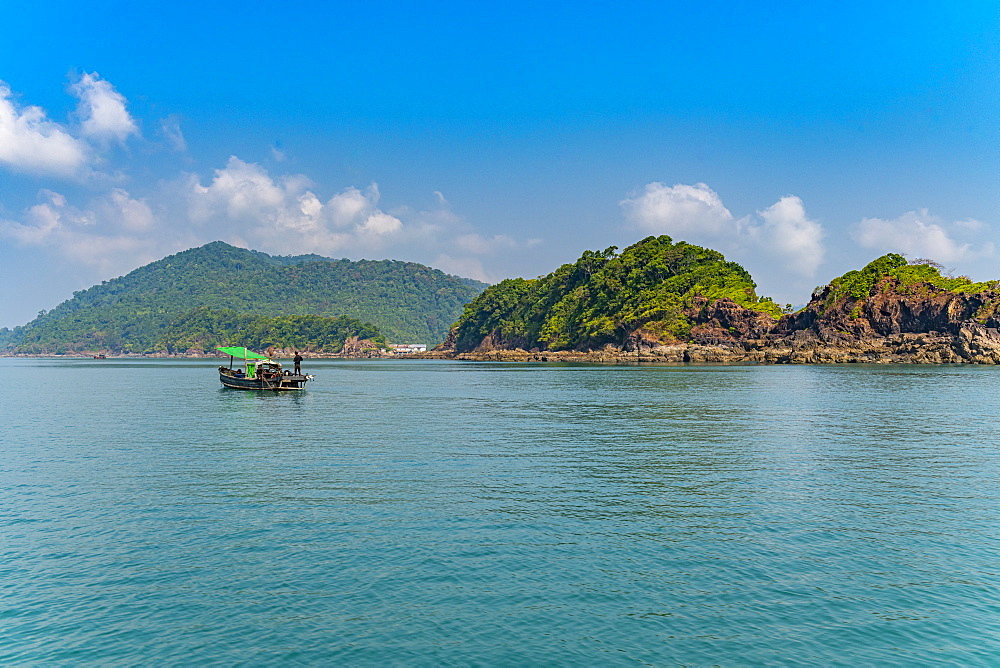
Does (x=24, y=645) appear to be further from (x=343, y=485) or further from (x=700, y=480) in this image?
(x=700, y=480)

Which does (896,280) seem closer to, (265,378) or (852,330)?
(852,330)

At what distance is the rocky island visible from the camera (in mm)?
135125

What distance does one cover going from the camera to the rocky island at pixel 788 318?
A: 443 feet

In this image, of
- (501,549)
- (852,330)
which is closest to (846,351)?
(852,330)

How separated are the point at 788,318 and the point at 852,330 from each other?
17.1 meters

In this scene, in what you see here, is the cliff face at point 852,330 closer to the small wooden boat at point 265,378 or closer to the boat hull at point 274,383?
the boat hull at point 274,383

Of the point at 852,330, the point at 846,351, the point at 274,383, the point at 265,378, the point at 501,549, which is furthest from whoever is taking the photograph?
the point at 852,330

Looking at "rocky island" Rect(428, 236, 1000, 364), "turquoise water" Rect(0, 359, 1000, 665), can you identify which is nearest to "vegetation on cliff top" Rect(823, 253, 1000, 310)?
"rocky island" Rect(428, 236, 1000, 364)

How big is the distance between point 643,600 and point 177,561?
1141 centimetres

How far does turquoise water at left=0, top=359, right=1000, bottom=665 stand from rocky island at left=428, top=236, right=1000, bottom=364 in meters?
116

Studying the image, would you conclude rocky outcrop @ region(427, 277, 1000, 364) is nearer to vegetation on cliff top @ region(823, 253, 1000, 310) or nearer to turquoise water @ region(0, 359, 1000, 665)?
vegetation on cliff top @ region(823, 253, 1000, 310)

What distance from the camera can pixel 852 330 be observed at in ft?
478

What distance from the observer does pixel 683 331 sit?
170 meters

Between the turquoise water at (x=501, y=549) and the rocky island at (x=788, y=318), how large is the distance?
11618cm
